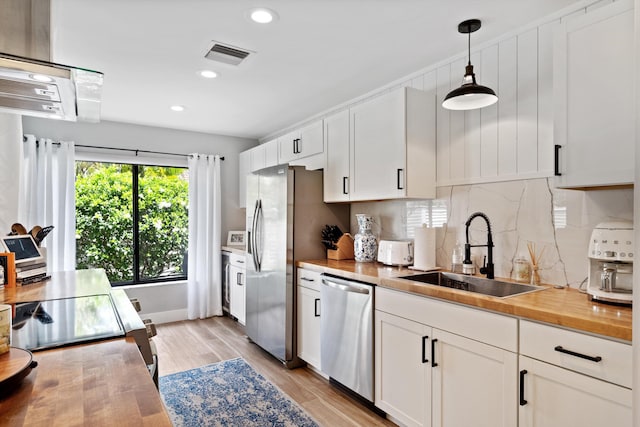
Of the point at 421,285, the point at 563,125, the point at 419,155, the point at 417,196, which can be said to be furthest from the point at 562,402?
the point at 419,155

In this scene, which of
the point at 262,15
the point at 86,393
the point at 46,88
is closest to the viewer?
the point at 86,393

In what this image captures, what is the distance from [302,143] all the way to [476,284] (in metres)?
2.18

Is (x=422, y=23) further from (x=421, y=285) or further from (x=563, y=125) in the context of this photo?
(x=421, y=285)

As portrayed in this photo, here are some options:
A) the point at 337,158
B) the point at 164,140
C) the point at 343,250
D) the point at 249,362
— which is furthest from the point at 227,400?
the point at 164,140

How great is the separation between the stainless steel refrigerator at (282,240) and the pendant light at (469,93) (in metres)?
1.51

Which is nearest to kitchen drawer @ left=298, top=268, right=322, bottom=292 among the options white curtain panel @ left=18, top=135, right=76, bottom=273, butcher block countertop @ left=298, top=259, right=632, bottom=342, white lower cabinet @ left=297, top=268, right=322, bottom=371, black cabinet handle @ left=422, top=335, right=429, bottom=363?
white lower cabinet @ left=297, top=268, right=322, bottom=371

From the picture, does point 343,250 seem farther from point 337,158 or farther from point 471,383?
point 471,383

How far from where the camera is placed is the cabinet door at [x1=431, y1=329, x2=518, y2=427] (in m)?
1.67

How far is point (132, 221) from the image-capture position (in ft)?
15.1

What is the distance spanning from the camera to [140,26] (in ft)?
7.27

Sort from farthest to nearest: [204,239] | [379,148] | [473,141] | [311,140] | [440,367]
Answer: [204,239]
[311,140]
[379,148]
[473,141]
[440,367]

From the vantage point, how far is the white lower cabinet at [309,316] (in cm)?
303

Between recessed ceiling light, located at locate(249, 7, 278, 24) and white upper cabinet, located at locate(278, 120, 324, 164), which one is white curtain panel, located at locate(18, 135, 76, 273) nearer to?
white upper cabinet, located at locate(278, 120, 324, 164)

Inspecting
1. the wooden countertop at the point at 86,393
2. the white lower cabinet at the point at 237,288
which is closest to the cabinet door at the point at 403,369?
the wooden countertop at the point at 86,393
